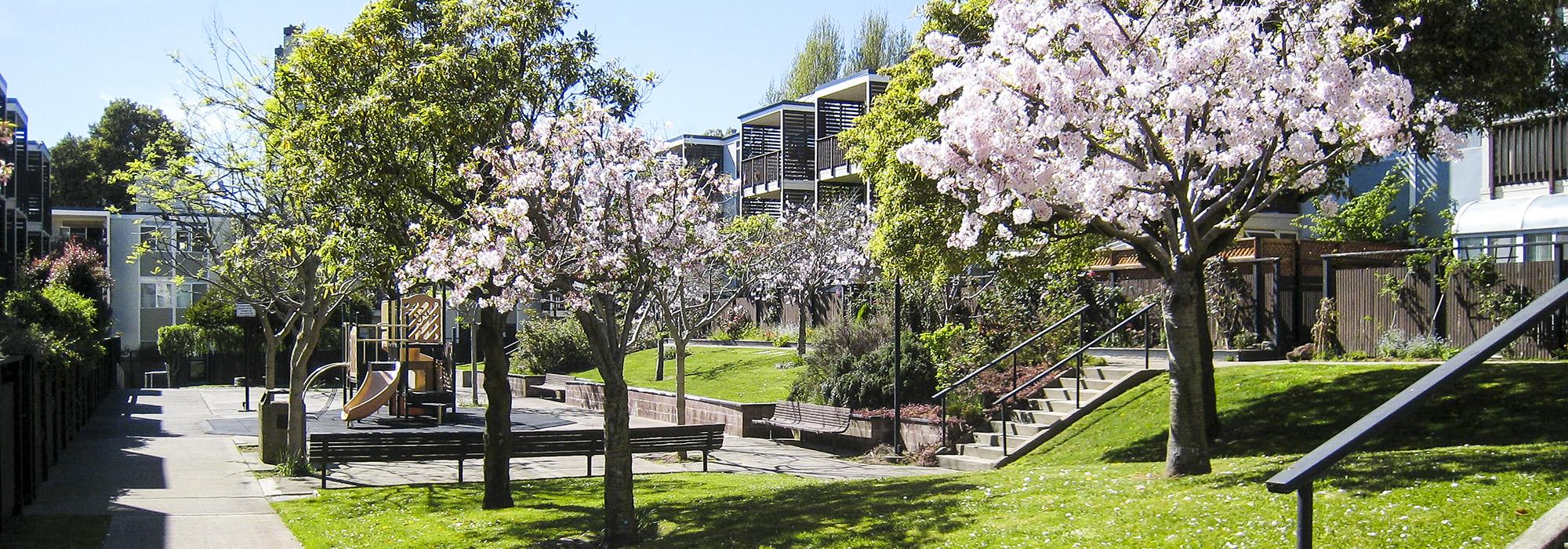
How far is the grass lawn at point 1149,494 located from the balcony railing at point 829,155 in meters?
22.3

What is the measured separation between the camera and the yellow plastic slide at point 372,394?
24.3 metres

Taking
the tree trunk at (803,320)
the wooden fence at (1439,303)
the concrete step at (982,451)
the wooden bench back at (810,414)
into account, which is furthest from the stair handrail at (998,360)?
the tree trunk at (803,320)

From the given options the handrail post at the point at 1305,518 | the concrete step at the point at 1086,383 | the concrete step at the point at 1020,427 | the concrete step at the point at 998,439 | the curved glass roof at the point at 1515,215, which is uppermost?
the curved glass roof at the point at 1515,215

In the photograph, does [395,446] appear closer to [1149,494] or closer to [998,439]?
[998,439]

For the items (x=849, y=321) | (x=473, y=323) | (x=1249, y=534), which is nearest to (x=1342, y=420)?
(x=1249, y=534)

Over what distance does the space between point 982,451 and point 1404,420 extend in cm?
616

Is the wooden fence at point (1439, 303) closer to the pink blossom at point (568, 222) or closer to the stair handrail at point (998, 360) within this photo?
the stair handrail at point (998, 360)

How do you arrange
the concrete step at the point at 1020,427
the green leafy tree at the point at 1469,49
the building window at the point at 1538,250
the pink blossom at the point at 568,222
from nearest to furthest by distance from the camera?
1. the pink blossom at the point at 568,222
2. the green leafy tree at the point at 1469,49
3. the concrete step at the point at 1020,427
4. the building window at the point at 1538,250

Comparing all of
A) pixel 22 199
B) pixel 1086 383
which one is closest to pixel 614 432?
pixel 1086 383

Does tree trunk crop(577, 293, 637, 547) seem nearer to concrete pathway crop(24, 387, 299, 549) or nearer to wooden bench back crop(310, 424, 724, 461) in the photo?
concrete pathway crop(24, 387, 299, 549)

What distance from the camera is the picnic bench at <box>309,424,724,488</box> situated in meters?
16.7

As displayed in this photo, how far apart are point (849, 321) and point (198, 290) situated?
1652 inches

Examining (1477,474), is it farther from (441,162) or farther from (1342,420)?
(441,162)

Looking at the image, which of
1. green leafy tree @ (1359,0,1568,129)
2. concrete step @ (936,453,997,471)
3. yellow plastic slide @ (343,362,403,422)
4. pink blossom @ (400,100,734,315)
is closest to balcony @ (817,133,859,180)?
yellow plastic slide @ (343,362,403,422)
